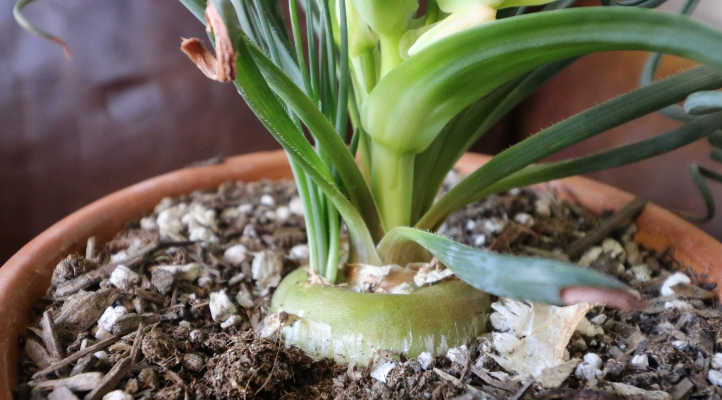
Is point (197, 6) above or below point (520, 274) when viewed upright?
above

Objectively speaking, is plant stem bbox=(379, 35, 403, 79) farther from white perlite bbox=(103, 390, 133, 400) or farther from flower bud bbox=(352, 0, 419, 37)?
white perlite bbox=(103, 390, 133, 400)

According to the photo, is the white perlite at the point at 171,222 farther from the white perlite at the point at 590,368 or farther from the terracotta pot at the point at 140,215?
the white perlite at the point at 590,368

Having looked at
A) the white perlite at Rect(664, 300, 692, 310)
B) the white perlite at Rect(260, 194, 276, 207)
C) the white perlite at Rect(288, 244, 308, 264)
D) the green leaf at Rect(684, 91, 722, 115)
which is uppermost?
the green leaf at Rect(684, 91, 722, 115)

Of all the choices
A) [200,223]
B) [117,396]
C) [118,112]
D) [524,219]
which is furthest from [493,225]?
[118,112]

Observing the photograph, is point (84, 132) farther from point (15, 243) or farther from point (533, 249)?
point (533, 249)

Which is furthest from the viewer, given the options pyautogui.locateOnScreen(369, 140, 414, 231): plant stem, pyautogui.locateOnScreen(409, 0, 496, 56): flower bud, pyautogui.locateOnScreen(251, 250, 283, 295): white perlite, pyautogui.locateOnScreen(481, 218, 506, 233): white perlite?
pyautogui.locateOnScreen(481, 218, 506, 233): white perlite

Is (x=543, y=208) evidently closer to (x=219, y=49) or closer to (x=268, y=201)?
(x=268, y=201)

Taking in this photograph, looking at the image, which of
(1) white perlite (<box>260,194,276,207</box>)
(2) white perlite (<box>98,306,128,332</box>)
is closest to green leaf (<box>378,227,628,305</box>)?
(2) white perlite (<box>98,306,128,332</box>)
